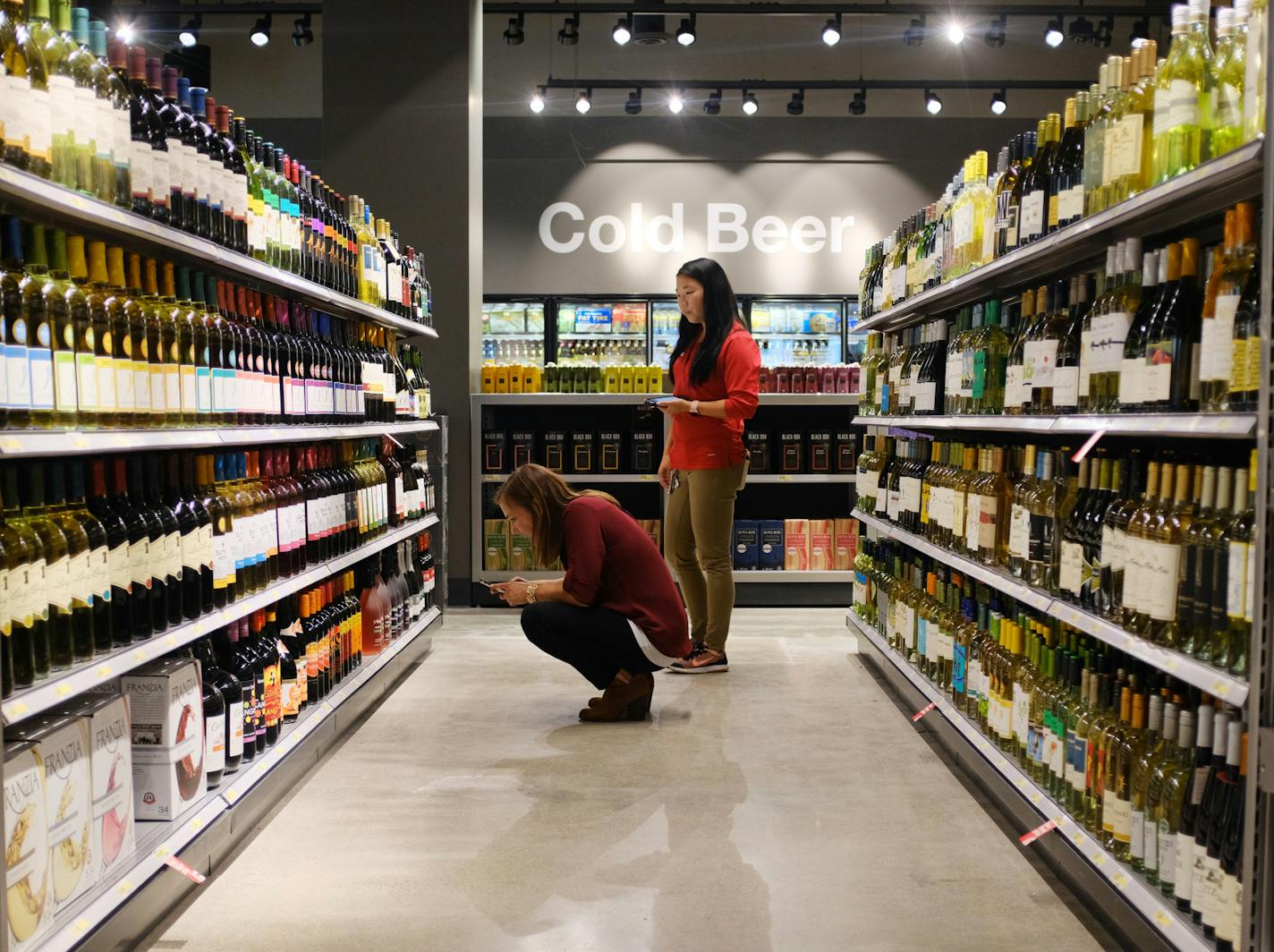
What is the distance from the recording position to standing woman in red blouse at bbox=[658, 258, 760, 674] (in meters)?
5.12

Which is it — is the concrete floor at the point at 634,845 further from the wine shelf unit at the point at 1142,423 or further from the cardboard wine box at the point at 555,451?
the cardboard wine box at the point at 555,451

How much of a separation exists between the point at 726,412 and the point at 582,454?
258 centimetres

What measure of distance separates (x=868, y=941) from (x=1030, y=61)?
10210mm

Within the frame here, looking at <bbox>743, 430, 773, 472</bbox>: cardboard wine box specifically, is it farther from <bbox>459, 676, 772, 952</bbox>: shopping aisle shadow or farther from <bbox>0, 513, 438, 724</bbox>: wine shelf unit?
<bbox>0, 513, 438, 724</bbox>: wine shelf unit

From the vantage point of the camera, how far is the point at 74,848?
2303 millimetres

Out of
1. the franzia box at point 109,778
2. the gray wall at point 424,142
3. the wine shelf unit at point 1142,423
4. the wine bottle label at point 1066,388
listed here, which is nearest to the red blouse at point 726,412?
the wine shelf unit at point 1142,423

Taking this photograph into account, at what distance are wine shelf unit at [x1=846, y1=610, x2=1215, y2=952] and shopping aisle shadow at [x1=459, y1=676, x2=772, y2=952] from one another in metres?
0.72

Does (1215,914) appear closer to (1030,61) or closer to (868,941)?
(868,941)

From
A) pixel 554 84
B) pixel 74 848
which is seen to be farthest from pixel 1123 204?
pixel 554 84

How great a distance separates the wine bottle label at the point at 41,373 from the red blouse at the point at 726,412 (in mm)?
3172

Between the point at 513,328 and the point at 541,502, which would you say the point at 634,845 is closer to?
the point at 541,502

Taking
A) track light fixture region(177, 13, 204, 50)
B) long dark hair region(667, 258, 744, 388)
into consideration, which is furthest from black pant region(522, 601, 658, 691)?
track light fixture region(177, 13, 204, 50)

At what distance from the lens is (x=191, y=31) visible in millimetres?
10023

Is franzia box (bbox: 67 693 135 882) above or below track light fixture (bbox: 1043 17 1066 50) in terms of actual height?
below
